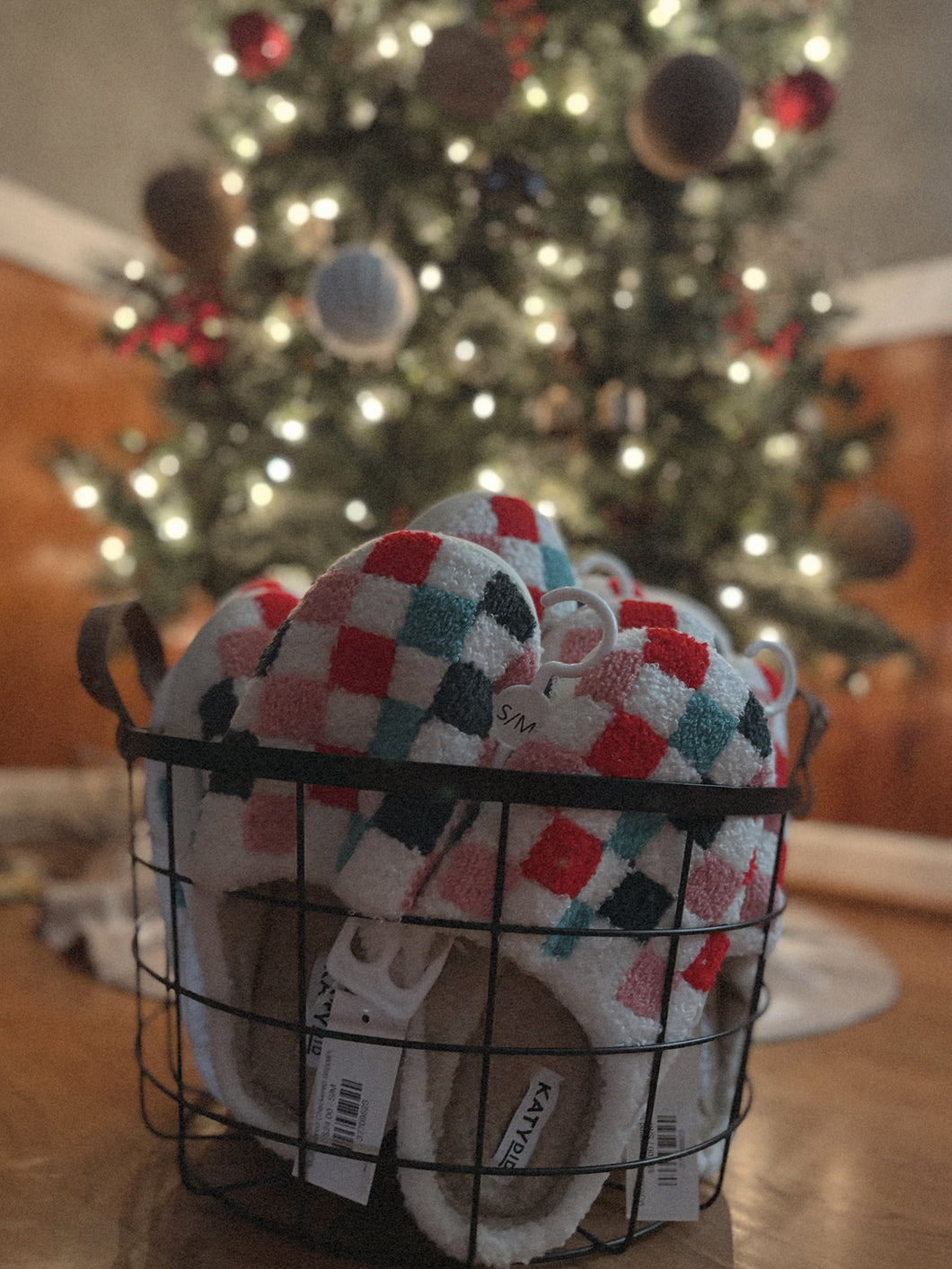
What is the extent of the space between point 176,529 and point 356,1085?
1123mm

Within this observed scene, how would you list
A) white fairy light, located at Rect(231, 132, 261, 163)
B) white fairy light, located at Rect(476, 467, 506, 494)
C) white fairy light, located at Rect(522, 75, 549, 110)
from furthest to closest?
white fairy light, located at Rect(231, 132, 261, 163)
white fairy light, located at Rect(522, 75, 549, 110)
white fairy light, located at Rect(476, 467, 506, 494)

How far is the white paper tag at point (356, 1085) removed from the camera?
1.24 feet

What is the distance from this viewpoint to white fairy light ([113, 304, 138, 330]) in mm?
1454

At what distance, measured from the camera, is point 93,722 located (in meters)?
1.93

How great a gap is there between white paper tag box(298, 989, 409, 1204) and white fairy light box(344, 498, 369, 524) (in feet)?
3.10

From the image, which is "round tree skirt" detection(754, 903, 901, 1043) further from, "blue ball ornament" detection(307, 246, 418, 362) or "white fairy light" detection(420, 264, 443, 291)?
"white fairy light" detection(420, 264, 443, 291)

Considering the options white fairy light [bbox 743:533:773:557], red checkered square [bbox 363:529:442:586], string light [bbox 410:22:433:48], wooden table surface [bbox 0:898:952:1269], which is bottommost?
wooden table surface [bbox 0:898:952:1269]

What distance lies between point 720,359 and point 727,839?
107 centimetres

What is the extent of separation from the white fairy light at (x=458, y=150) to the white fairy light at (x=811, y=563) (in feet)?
2.41

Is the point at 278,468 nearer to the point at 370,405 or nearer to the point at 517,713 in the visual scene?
the point at 370,405

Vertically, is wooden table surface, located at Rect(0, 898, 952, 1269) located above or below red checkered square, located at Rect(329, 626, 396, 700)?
below

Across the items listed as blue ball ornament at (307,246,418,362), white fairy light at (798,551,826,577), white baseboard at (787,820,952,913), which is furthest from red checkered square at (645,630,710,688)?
white baseboard at (787,820,952,913)

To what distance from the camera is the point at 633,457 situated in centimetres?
131

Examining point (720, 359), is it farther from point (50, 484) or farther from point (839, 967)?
point (50, 484)
